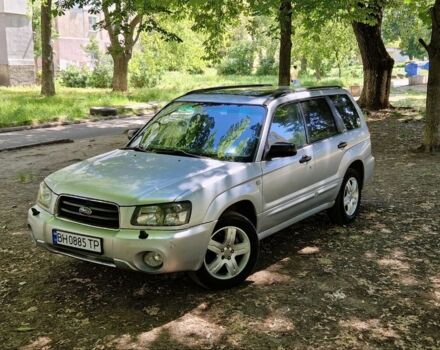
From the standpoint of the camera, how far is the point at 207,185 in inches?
174

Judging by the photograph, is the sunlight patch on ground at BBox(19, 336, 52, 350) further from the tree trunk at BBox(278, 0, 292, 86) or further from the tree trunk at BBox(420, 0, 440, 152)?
the tree trunk at BBox(420, 0, 440, 152)

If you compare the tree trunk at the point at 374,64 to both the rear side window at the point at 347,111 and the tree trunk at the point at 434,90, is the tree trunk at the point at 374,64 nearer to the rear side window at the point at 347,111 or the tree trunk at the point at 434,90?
the tree trunk at the point at 434,90

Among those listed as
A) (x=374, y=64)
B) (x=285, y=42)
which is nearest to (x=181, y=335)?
(x=285, y=42)

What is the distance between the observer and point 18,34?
3034cm

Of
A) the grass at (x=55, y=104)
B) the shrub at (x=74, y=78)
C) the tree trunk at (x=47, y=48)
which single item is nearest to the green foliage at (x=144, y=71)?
the shrub at (x=74, y=78)

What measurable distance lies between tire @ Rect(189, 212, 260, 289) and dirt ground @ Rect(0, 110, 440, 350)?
5.0 inches

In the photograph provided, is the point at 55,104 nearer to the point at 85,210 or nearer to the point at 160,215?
the point at 85,210

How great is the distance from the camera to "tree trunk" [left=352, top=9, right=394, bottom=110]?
18328 millimetres

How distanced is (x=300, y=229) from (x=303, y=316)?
233cm

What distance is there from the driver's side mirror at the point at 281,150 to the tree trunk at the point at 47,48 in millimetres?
17585

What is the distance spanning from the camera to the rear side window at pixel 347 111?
21.6 feet

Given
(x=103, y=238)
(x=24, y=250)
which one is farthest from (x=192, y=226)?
(x=24, y=250)

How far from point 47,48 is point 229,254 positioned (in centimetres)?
1985

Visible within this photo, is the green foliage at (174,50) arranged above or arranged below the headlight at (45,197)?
above
